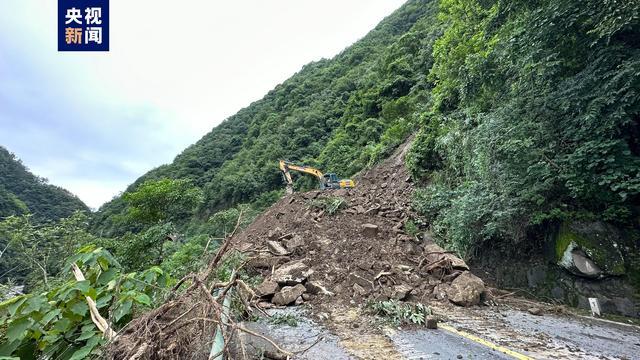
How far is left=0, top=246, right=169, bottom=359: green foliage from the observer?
174 centimetres

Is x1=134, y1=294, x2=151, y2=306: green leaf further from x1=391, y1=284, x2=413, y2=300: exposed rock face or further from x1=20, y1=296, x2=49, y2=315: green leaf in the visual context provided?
x1=391, y1=284, x2=413, y2=300: exposed rock face

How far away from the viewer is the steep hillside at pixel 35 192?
3124 cm

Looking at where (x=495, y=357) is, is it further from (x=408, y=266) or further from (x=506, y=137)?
(x=506, y=137)

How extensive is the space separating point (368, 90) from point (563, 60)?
23.3 m

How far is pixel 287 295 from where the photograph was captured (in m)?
5.19

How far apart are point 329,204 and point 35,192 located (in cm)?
3755

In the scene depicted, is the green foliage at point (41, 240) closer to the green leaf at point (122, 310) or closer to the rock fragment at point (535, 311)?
the green leaf at point (122, 310)

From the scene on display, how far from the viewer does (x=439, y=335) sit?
393 centimetres

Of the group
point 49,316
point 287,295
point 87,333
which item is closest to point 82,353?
point 87,333

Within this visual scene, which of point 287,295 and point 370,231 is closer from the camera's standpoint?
point 287,295

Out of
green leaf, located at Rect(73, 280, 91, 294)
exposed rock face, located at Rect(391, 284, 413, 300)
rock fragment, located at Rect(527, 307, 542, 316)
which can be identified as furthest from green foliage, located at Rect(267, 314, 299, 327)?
rock fragment, located at Rect(527, 307, 542, 316)

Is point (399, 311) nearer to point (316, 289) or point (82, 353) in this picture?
point (316, 289)

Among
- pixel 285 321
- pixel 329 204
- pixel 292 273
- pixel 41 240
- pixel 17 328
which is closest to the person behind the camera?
pixel 17 328

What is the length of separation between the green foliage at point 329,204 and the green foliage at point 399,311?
13.7 feet
